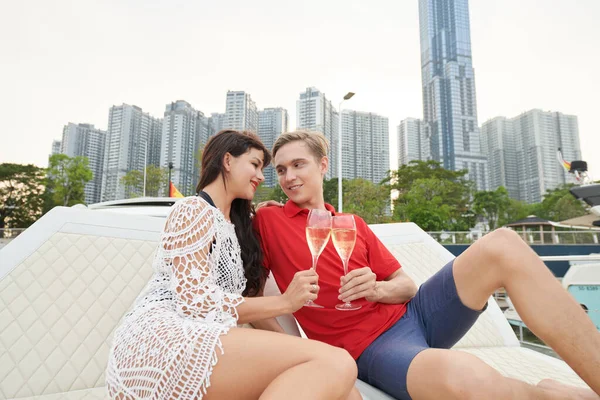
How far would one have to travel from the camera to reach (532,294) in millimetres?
1259

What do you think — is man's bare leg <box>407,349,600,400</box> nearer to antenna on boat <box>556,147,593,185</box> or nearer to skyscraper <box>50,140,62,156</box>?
antenna on boat <box>556,147,593,185</box>

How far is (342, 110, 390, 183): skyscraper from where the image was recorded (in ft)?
133

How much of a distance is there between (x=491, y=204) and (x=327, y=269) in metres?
37.7

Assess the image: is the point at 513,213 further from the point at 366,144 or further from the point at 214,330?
the point at 214,330

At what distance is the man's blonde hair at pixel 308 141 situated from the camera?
2.15 m

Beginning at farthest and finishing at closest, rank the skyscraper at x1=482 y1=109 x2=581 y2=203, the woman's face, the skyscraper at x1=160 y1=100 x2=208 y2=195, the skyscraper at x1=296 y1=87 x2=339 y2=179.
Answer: the skyscraper at x1=482 y1=109 x2=581 y2=203 → the skyscraper at x1=160 y1=100 x2=208 y2=195 → the skyscraper at x1=296 y1=87 x2=339 y2=179 → the woman's face

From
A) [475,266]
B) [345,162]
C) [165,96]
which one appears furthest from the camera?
[345,162]

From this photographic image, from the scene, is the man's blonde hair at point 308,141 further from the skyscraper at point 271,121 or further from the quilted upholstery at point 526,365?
the skyscraper at point 271,121

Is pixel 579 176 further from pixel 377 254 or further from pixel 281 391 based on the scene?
pixel 281 391

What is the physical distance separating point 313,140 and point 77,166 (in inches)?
1255

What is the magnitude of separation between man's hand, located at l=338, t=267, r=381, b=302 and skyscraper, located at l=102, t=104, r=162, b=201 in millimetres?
40693

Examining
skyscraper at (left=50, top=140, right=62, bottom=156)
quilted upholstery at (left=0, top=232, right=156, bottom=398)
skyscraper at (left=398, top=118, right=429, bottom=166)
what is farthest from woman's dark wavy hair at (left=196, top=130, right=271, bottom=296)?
skyscraper at (left=50, top=140, right=62, bottom=156)

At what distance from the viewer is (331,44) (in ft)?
51.1

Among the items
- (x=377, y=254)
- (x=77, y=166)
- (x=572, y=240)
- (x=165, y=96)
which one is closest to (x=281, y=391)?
(x=377, y=254)
